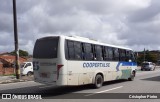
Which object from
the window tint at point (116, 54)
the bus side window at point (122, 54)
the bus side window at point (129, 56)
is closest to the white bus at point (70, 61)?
the window tint at point (116, 54)

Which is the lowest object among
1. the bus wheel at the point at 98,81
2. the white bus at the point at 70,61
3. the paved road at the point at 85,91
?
the paved road at the point at 85,91

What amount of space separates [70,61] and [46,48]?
1.43m

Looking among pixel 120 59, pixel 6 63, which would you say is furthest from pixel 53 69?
pixel 6 63

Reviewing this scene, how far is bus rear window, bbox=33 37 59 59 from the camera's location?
1488 cm

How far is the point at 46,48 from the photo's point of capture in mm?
15312

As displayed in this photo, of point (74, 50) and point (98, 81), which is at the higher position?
point (74, 50)

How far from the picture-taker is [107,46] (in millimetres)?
19469

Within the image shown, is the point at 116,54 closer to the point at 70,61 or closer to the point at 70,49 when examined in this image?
the point at 70,49

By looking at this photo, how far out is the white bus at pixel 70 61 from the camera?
14562mm

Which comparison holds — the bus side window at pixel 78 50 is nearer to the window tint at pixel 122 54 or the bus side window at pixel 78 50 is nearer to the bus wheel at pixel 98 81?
the bus wheel at pixel 98 81

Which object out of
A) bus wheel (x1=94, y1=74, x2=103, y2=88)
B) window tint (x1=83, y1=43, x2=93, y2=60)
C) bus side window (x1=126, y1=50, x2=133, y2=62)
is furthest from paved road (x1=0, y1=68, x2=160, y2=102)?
bus side window (x1=126, y1=50, x2=133, y2=62)

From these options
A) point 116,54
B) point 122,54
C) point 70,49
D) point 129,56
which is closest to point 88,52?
point 70,49

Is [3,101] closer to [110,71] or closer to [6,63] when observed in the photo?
[110,71]

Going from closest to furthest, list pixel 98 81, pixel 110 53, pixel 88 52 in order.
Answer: pixel 88 52 < pixel 98 81 < pixel 110 53
